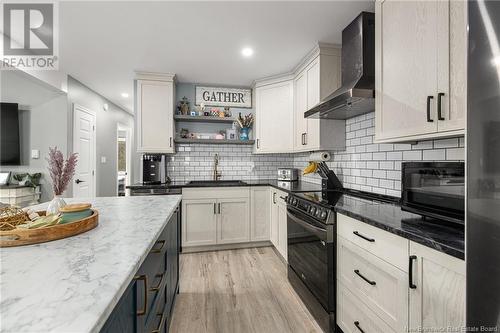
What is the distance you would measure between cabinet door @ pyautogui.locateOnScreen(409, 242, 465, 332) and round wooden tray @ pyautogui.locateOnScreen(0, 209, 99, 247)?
1.49m

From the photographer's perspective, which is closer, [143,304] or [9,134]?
[143,304]

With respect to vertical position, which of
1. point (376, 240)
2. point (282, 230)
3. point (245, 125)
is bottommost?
point (282, 230)

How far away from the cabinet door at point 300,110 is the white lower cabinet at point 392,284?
4.93 ft

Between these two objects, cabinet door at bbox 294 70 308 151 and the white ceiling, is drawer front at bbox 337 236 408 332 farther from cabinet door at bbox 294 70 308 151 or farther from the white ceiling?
the white ceiling

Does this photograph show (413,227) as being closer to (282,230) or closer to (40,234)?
(40,234)

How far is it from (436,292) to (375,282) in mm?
352

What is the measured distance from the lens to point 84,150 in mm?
4031

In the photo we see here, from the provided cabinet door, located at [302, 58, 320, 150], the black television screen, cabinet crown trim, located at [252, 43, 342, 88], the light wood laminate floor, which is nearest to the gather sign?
cabinet crown trim, located at [252, 43, 342, 88]

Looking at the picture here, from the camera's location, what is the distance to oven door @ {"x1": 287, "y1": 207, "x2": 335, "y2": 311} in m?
1.64

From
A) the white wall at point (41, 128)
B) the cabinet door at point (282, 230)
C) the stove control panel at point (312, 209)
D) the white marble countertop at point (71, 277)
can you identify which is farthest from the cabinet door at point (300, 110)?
the white wall at point (41, 128)

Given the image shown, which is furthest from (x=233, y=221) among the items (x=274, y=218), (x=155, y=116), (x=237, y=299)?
(x=155, y=116)

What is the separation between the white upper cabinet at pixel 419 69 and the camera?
3.67 ft

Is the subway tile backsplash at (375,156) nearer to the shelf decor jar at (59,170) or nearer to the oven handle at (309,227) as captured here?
the oven handle at (309,227)

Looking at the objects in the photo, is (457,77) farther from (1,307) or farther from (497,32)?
(1,307)
